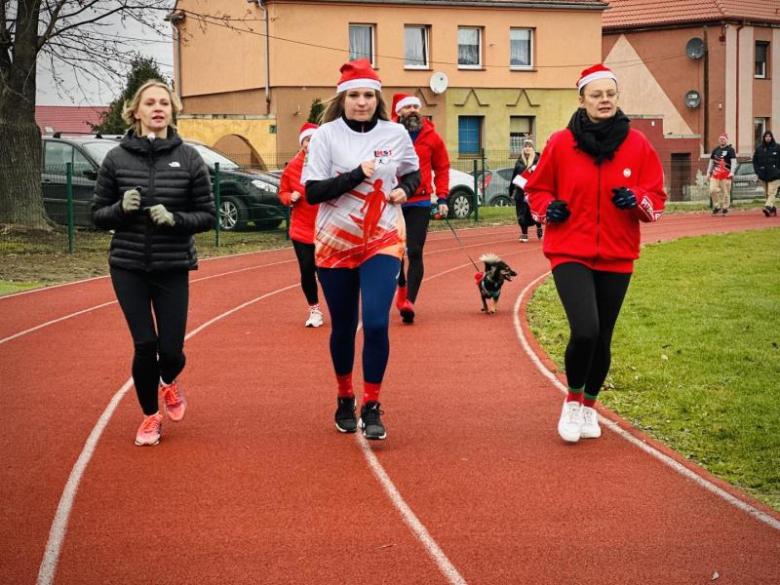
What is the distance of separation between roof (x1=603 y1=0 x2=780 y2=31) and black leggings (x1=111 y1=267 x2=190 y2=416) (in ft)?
163

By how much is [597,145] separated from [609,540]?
2.47 metres

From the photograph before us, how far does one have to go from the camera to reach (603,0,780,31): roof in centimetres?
5378

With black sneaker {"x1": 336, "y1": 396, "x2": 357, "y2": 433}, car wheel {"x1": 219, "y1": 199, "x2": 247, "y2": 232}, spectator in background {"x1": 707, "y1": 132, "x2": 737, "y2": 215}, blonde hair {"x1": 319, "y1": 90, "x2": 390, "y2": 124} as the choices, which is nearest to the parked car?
spectator in background {"x1": 707, "y1": 132, "x2": 737, "y2": 215}

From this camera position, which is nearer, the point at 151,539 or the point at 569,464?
the point at 151,539

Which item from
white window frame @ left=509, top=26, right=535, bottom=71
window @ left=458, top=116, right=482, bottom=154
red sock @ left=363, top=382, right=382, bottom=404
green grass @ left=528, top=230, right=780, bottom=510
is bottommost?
green grass @ left=528, top=230, right=780, bottom=510

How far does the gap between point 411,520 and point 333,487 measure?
2.37ft

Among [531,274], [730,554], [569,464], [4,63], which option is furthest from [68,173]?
[730,554]

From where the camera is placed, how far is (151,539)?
219 inches

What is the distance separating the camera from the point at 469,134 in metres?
46.7

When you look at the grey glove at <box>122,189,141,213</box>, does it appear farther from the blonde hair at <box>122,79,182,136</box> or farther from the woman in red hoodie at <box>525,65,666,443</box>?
the woman in red hoodie at <box>525,65,666,443</box>

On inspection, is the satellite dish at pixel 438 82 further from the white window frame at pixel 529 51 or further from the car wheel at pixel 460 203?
the car wheel at pixel 460 203

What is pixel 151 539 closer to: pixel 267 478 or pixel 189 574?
pixel 189 574

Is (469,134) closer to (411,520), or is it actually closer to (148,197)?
(148,197)

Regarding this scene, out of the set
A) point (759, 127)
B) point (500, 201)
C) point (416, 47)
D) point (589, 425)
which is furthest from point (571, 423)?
point (759, 127)
